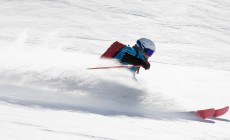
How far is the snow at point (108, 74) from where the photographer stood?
4637 mm

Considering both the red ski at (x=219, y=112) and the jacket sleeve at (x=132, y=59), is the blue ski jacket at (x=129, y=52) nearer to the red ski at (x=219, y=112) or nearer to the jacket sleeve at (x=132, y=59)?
the jacket sleeve at (x=132, y=59)

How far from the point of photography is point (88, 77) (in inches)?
265

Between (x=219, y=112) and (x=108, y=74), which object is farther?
(x=108, y=74)

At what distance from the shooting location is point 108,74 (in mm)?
6949

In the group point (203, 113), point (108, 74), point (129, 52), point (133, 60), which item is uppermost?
point (129, 52)

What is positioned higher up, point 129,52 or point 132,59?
point 129,52

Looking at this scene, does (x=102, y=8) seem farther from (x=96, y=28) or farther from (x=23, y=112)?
(x=23, y=112)

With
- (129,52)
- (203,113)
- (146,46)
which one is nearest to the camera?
(203,113)

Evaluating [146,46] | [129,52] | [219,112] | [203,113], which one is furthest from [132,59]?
[219,112]

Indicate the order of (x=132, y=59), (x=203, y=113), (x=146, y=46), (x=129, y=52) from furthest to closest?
(x=146, y=46), (x=129, y=52), (x=132, y=59), (x=203, y=113)

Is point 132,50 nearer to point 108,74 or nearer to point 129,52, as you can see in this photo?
point 129,52

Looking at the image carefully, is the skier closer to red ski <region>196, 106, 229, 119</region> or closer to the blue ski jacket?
the blue ski jacket

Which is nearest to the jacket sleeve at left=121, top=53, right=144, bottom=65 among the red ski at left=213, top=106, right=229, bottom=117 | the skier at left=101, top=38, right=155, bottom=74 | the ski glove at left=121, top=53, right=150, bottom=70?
the ski glove at left=121, top=53, right=150, bottom=70

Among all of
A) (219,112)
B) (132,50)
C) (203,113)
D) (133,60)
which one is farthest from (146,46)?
(219,112)
